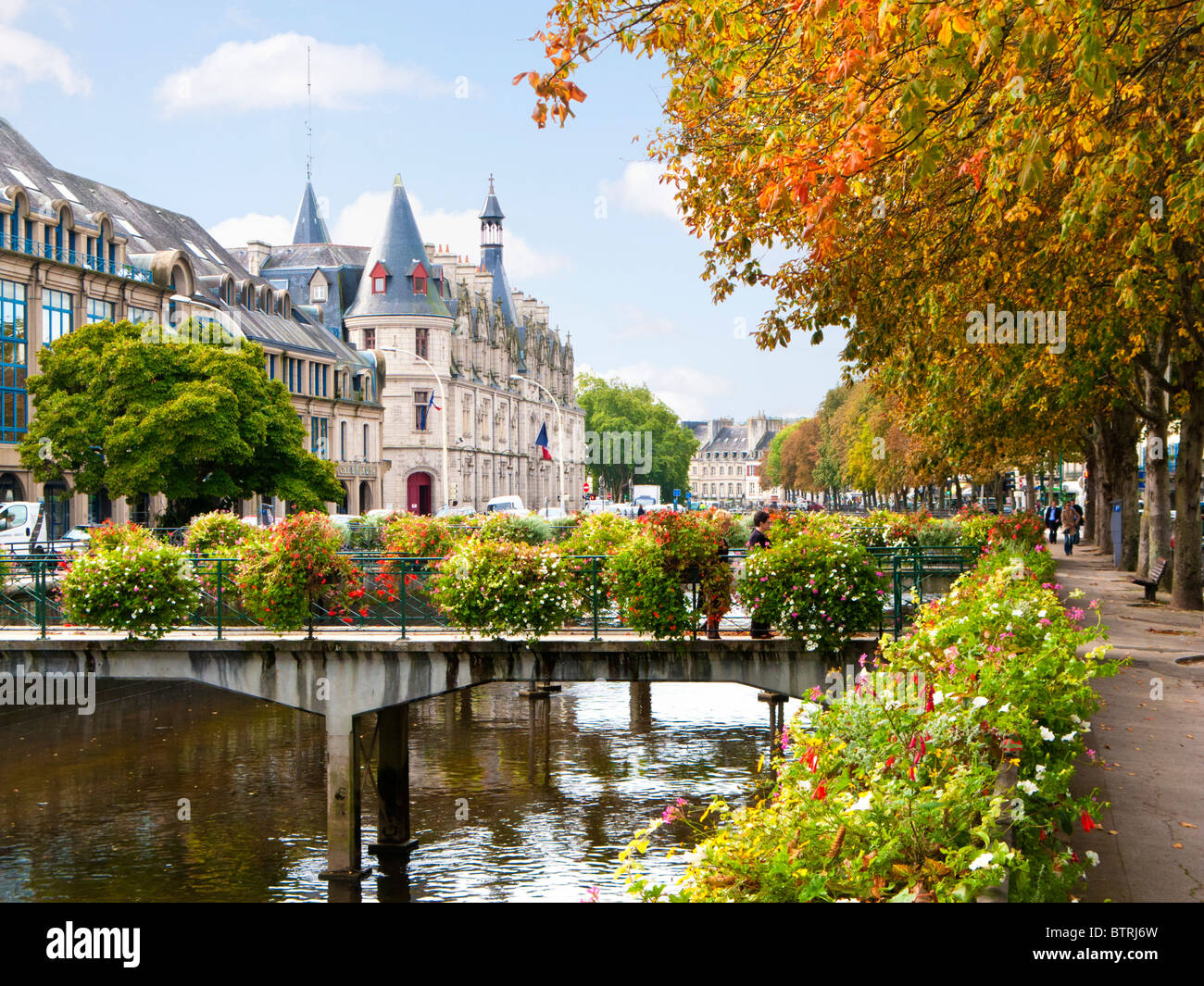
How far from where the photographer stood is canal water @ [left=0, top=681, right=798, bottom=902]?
65.3 ft

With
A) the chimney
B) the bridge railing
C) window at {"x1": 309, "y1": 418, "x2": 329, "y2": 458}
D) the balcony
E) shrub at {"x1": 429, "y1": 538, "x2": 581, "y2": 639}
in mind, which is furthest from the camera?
the chimney

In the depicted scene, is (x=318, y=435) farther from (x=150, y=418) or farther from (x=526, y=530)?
(x=526, y=530)

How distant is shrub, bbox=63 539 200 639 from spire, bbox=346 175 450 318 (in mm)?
74877

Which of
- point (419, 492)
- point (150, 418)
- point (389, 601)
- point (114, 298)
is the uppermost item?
point (114, 298)

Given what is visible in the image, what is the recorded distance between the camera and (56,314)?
52.0 meters

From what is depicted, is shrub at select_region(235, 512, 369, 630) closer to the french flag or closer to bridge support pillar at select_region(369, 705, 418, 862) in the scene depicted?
bridge support pillar at select_region(369, 705, 418, 862)

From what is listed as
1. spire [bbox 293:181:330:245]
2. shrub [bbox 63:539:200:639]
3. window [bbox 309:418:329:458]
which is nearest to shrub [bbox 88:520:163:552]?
shrub [bbox 63:539:200:639]

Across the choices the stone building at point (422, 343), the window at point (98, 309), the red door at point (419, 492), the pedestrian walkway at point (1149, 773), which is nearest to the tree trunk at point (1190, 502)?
the pedestrian walkway at point (1149, 773)

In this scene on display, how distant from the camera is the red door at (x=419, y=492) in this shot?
9350 centimetres

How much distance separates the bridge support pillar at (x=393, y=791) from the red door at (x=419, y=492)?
7231 cm

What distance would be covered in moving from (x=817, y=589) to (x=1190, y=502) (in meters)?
11.3

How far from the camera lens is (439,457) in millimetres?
94312

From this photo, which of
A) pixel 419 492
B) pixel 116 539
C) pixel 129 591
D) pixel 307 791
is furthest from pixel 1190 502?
pixel 419 492

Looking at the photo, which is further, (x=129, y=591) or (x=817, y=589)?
(x=129, y=591)
